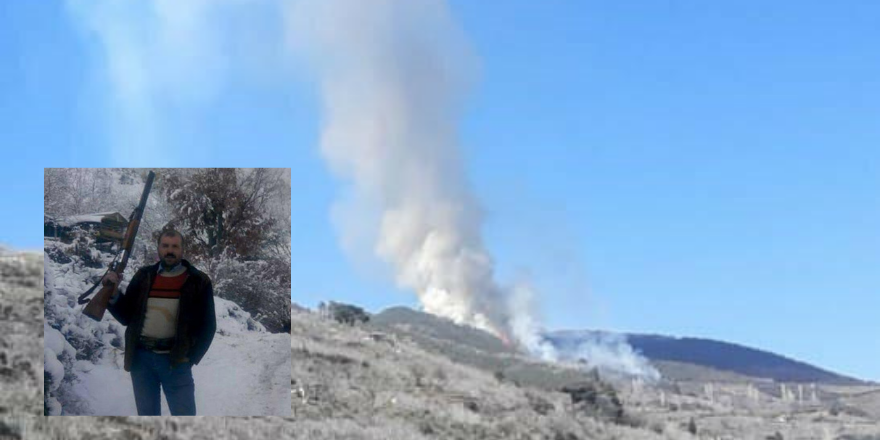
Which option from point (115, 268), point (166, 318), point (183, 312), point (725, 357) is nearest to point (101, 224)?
point (115, 268)

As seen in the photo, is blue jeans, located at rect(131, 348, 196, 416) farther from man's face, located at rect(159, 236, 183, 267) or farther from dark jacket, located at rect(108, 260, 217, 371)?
man's face, located at rect(159, 236, 183, 267)

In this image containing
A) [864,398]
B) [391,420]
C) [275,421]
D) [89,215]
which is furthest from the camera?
[864,398]

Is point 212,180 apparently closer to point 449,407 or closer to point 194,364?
point 194,364

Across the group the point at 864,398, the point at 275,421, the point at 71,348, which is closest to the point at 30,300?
the point at 275,421

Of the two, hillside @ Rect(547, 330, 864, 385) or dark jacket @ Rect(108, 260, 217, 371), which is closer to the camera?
dark jacket @ Rect(108, 260, 217, 371)

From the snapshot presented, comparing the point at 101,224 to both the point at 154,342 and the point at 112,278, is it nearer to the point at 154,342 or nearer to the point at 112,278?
the point at 112,278

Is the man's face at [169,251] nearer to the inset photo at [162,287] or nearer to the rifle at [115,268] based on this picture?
the inset photo at [162,287]

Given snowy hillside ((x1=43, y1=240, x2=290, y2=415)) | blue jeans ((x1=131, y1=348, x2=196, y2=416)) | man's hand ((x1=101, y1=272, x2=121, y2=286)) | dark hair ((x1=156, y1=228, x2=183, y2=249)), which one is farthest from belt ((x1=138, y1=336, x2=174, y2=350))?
dark hair ((x1=156, y1=228, x2=183, y2=249))
